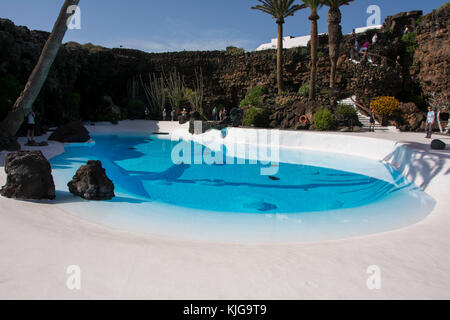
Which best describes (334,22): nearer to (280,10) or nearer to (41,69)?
(280,10)

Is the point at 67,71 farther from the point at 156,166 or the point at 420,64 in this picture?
the point at 420,64

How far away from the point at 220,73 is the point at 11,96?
20.1 meters

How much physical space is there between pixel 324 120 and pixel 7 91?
1430 cm

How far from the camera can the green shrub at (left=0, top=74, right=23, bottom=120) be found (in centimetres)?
1266

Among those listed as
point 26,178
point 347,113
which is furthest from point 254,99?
point 26,178

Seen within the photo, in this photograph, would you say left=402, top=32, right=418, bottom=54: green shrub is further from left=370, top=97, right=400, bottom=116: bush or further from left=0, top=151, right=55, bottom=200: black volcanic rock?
left=0, top=151, right=55, bottom=200: black volcanic rock

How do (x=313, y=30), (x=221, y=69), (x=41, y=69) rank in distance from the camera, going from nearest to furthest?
(x=41, y=69) < (x=313, y=30) < (x=221, y=69)

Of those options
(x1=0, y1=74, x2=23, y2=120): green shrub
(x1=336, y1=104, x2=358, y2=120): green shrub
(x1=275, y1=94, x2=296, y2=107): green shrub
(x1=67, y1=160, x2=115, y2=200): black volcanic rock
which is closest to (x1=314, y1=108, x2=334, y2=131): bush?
(x1=336, y1=104, x2=358, y2=120): green shrub

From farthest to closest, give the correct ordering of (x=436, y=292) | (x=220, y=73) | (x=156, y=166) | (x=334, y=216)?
(x=220, y=73)
(x=156, y=166)
(x=334, y=216)
(x=436, y=292)

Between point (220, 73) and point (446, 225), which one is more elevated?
point (220, 73)

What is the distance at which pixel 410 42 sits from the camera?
21.4 meters
